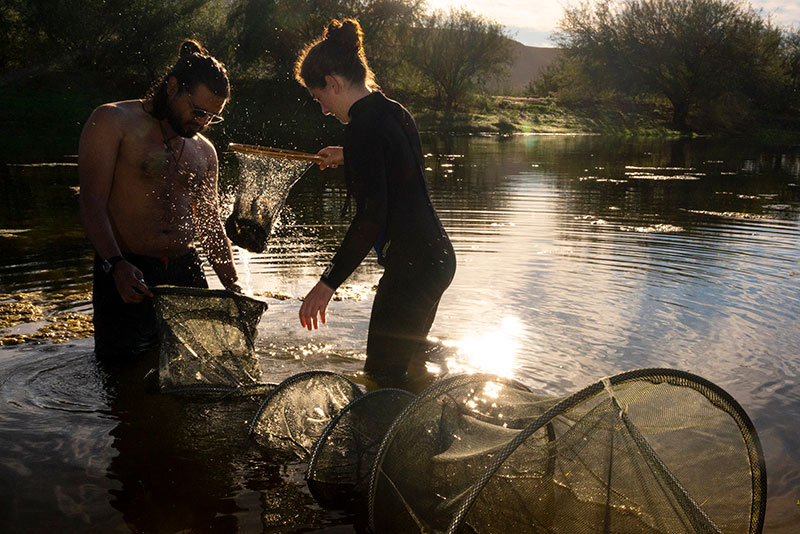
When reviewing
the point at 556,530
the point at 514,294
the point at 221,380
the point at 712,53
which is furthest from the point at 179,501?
the point at 712,53

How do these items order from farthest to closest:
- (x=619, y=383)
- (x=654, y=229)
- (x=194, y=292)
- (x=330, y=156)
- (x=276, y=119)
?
(x=276, y=119) → (x=654, y=229) → (x=330, y=156) → (x=194, y=292) → (x=619, y=383)

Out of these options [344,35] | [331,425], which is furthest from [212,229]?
[331,425]

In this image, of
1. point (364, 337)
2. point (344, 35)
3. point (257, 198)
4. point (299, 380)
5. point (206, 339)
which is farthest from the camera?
point (364, 337)

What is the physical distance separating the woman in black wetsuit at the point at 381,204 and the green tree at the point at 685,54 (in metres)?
60.3

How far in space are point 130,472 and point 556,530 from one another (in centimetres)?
240

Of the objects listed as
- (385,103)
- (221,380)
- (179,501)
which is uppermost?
(385,103)

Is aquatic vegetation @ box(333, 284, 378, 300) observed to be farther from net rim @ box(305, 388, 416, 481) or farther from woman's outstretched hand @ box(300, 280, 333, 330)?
net rim @ box(305, 388, 416, 481)

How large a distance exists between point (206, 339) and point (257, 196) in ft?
3.79

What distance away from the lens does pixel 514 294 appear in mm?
8273

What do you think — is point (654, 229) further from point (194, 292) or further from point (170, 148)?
point (194, 292)

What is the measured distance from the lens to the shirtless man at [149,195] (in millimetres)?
4609

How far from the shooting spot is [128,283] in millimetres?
4480

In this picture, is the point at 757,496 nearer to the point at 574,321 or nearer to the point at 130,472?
the point at 130,472

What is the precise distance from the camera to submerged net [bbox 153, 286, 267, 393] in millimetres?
4570
